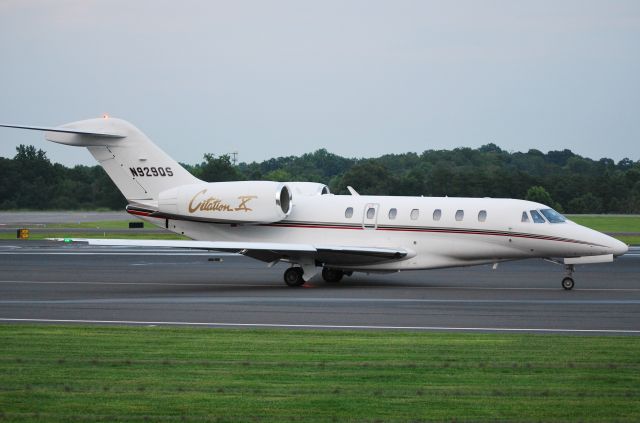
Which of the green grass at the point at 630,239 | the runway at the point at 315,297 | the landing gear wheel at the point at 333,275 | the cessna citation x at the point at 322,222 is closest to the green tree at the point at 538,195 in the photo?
the green grass at the point at 630,239

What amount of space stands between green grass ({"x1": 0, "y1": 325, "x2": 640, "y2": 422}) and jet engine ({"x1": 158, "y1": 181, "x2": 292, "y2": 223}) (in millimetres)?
11603

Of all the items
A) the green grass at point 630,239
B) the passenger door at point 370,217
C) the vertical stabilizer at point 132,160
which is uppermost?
the vertical stabilizer at point 132,160

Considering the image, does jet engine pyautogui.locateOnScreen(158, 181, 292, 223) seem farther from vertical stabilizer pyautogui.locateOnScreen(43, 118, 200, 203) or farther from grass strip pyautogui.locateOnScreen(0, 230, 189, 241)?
grass strip pyautogui.locateOnScreen(0, 230, 189, 241)

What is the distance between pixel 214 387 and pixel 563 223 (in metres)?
16.6

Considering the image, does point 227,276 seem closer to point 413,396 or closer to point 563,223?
point 563,223

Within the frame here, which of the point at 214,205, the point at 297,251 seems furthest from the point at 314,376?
the point at 214,205

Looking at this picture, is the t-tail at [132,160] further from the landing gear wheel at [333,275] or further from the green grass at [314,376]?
the green grass at [314,376]

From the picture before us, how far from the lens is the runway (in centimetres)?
1878

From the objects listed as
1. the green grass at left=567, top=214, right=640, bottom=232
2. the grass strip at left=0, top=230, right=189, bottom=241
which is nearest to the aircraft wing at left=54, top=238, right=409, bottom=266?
the grass strip at left=0, top=230, right=189, bottom=241

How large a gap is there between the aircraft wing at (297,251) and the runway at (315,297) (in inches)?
30.7

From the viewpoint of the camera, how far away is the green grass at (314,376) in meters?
10.5

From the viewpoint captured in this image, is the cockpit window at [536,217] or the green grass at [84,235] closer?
the cockpit window at [536,217]

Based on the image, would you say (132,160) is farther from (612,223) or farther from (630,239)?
(612,223)

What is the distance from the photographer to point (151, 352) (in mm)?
14242
